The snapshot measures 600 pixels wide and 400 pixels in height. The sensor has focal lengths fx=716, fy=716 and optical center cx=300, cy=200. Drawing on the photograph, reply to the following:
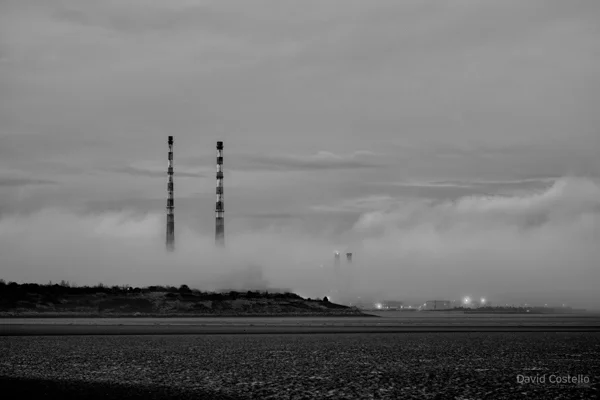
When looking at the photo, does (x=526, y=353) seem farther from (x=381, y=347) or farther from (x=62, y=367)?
(x=62, y=367)

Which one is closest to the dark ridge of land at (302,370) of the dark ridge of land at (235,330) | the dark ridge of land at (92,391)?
the dark ridge of land at (92,391)

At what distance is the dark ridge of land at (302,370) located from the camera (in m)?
19.1

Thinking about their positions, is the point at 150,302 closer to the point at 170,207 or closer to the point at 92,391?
the point at 170,207

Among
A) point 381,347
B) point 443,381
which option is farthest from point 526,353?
point 443,381

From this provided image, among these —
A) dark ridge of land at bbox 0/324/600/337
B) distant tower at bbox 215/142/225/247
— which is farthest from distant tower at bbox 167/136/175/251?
dark ridge of land at bbox 0/324/600/337

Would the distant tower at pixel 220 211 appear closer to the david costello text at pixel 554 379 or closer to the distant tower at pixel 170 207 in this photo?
the distant tower at pixel 170 207

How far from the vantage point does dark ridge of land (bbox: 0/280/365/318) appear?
14612 centimetres

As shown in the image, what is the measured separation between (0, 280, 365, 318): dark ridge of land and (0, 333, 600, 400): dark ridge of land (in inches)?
4289

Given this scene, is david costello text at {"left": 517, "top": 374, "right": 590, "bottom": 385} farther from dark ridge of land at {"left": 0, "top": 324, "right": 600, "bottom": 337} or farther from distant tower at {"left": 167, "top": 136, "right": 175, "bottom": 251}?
distant tower at {"left": 167, "top": 136, "right": 175, "bottom": 251}

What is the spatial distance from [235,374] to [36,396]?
23.0 ft

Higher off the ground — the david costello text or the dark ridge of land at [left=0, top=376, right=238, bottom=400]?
the dark ridge of land at [left=0, top=376, right=238, bottom=400]

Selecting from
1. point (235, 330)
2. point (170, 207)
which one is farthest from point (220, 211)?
point (235, 330)

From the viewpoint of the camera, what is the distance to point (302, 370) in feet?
80.1

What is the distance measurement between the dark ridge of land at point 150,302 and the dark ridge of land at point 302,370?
357 feet
